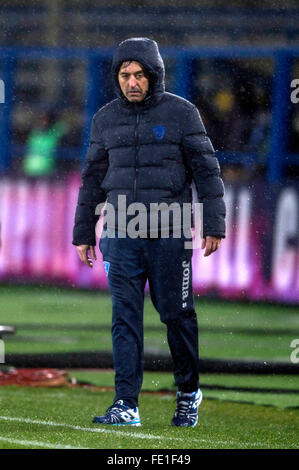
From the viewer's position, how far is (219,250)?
1591 centimetres

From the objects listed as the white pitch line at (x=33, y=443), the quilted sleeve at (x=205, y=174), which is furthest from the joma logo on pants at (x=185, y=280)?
the white pitch line at (x=33, y=443)

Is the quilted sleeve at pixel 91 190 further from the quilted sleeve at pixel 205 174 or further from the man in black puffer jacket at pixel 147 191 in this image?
the quilted sleeve at pixel 205 174

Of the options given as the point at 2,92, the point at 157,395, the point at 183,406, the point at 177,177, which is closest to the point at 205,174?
the point at 177,177

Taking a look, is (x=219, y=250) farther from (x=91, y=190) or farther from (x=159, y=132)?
(x=159, y=132)

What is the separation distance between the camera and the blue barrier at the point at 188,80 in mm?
16859

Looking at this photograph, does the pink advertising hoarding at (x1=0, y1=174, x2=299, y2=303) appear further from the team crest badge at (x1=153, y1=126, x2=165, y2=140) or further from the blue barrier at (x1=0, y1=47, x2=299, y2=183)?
the team crest badge at (x1=153, y1=126, x2=165, y2=140)

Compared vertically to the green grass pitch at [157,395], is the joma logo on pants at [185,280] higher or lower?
higher

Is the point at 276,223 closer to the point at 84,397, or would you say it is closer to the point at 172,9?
the point at 84,397

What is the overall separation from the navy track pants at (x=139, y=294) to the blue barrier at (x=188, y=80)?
9.19 m

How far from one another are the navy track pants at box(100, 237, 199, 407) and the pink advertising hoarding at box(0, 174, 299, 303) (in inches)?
333

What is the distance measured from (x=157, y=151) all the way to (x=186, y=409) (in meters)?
1.39
